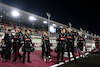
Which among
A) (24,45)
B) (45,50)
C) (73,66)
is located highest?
(24,45)

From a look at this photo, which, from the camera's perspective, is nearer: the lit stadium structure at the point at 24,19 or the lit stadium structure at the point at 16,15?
the lit stadium structure at the point at 24,19

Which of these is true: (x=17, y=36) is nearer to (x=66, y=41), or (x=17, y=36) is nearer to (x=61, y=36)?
Answer: (x=61, y=36)

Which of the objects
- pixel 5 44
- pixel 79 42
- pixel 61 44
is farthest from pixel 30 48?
pixel 79 42

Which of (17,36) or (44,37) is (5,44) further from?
(44,37)

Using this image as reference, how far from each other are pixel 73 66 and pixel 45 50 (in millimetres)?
2683

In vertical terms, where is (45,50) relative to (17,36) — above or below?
below

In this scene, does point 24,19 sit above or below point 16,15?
below

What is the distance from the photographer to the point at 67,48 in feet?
18.5

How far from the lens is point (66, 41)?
5.73 m

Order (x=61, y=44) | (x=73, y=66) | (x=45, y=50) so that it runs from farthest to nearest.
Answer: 1. (x=45, y=50)
2. (x=61, y=44)
3. (x=73, y=66)

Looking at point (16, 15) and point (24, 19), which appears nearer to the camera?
point (16, 15)

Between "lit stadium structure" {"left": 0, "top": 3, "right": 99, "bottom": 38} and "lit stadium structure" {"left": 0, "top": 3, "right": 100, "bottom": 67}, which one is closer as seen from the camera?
"lit stadium structure" {"left": 0, "top": 3, "right": 100, "bottom": 67}

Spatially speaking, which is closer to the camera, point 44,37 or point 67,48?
point 67,48

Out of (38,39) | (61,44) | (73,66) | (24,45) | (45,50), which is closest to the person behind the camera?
(73,66)
